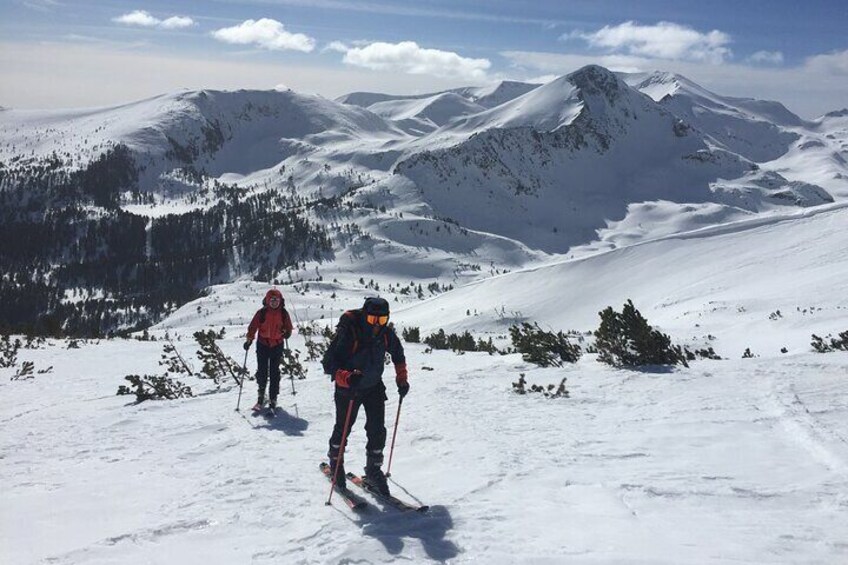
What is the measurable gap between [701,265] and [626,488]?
83.1 ft

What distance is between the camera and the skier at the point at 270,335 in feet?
35.3

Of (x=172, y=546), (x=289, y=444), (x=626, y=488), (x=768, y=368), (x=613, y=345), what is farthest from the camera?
(x=613, y=345)

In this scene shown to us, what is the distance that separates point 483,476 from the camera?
6.88m

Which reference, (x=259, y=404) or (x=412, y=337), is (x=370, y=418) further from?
(x=412, y=337)

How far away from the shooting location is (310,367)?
50.4 ft

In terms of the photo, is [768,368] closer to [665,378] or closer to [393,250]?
[665,378]

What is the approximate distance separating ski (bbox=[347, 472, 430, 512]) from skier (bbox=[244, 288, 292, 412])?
4164mm

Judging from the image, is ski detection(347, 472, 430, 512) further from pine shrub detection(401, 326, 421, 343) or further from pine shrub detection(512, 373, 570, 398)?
pine shrub detection(401, 326, 421, 343)

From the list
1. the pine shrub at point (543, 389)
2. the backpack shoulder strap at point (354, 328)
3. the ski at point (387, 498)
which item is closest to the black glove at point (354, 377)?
the backpack shoulder strap at point (354, 328)

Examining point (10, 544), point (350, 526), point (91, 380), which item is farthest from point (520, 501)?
point (91, 380)

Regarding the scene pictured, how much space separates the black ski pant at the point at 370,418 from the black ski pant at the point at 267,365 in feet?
12.8

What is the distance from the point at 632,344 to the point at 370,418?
719cm

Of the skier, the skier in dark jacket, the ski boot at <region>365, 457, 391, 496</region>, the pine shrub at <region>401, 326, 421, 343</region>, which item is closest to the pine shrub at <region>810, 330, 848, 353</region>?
the skier in dark jacket

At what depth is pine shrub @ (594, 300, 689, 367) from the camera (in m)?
11.9
